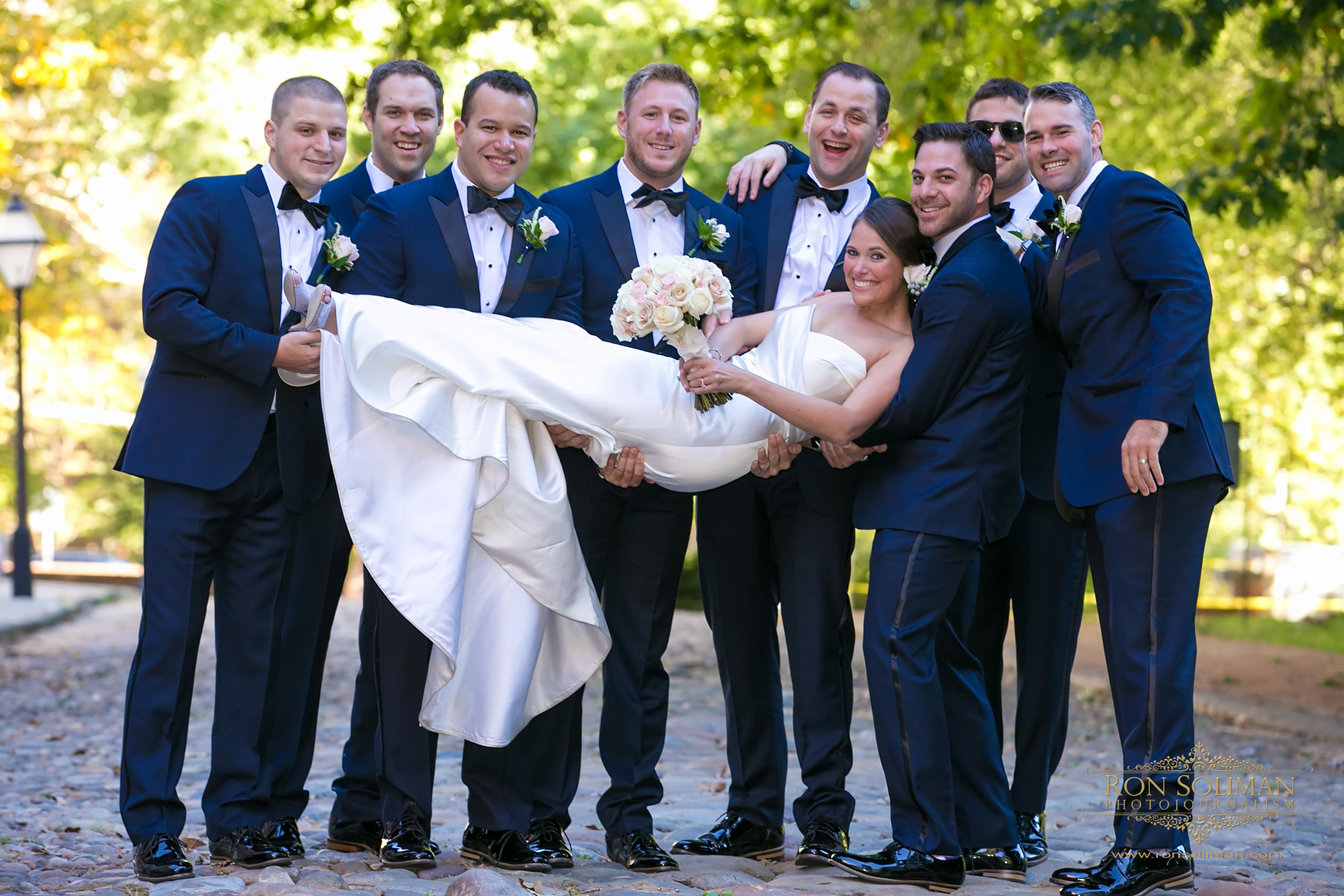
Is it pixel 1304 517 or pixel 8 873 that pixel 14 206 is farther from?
pixel 1304 517

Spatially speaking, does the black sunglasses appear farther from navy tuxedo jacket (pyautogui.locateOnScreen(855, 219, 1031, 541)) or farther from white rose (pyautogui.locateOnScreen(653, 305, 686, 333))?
white rose (pyautogui.locateOnScreen(653, 305, 686, 333))

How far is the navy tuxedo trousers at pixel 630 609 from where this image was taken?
4.92 m

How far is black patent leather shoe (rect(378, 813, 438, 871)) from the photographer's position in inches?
181

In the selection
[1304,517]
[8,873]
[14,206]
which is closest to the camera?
[8,873]

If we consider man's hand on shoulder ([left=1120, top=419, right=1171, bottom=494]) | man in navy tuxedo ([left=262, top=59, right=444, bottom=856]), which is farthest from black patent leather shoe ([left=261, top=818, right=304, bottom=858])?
man's hand on shoulder ([left=1120, top=419, right=1171, bottom=494])

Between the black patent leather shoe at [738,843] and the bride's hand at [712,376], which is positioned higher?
the bride's hand at [712,376]

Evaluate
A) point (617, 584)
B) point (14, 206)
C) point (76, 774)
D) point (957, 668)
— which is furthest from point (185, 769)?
point (14, 206)

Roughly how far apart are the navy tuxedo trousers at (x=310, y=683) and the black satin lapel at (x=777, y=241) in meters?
1.84

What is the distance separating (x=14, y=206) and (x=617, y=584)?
13.5 m

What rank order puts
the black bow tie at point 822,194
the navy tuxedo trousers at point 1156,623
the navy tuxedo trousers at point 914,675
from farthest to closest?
the black bow tie at point 822,194
the navy tuxedo trousers at point 914,675
the navy tuxedo trousers at point 1156,623

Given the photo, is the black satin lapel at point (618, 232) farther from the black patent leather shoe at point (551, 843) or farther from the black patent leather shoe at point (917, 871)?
the black patent leather shoe at point (917, 871)

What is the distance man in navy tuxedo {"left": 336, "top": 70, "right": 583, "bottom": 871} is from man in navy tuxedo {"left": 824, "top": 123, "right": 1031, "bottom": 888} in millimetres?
1144

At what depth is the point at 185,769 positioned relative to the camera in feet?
23.0

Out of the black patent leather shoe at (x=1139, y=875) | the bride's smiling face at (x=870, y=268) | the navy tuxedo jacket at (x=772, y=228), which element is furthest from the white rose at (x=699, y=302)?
the black patent leather shoe at (x=1139, y=875)
